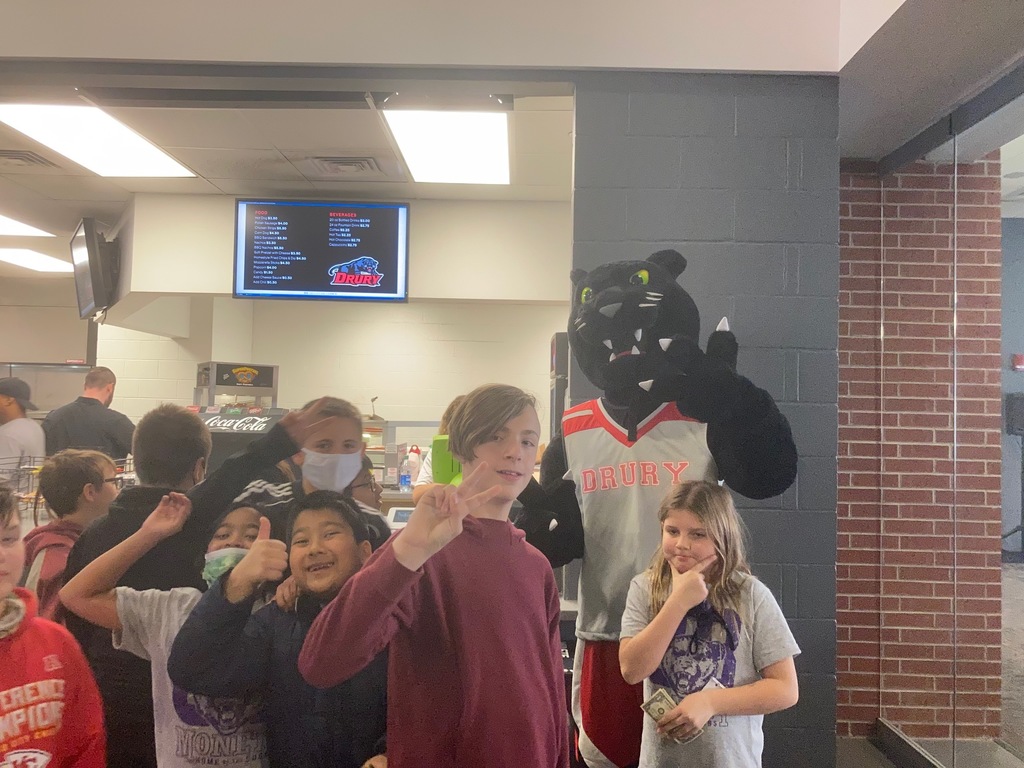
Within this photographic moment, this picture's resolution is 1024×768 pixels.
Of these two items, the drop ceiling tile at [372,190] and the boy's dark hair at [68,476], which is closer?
the boy's dark hair at [68,476]

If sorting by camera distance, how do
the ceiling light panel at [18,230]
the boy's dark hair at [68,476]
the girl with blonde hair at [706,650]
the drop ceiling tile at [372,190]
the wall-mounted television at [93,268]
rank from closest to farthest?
the girl with blonde hair at [706,650] → the boy's dark hair at [68,476] → the wall-mounted television at [93,268] → the ceiling light panel at [18,230] → the drop ceiling tile at [372,190]

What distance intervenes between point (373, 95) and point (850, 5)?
4.67 ft

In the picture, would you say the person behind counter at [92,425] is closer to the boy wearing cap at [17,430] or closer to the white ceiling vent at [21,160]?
the boy wearing cap at [17,430]

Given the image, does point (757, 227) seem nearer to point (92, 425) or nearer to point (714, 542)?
point (714, 542)

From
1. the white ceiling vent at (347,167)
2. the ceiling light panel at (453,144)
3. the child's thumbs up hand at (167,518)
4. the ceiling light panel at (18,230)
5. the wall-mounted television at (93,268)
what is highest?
the white ceiling vent at (347,167)

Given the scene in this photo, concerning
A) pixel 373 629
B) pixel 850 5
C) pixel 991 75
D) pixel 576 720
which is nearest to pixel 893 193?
pixel 991 75

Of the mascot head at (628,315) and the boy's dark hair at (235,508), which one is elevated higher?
the mascot head at (628,315)

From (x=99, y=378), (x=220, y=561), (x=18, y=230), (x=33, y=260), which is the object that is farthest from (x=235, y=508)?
(x=18, y=230)

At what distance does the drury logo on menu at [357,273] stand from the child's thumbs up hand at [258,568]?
163 centimetres

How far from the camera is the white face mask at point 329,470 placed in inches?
81.0

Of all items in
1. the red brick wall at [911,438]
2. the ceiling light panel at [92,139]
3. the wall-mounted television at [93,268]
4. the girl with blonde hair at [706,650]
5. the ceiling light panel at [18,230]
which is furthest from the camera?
the ceiling light panel at [18,230]

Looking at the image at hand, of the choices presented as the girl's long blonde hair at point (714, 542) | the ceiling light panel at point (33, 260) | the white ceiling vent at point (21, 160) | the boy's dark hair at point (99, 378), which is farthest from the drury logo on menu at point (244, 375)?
the white ceiling vent at point (21, 160)

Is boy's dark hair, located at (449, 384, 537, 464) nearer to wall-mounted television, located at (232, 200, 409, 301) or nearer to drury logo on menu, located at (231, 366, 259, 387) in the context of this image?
drury logo on menu, located at (231, 366, 259, 387)

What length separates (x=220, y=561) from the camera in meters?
2.06
